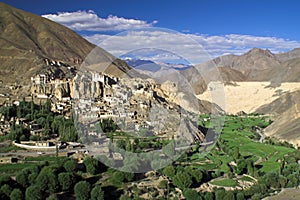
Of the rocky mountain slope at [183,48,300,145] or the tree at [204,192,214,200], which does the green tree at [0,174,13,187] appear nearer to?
the tree at [204,192,214,200]

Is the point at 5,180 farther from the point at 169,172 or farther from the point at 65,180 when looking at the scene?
the point at 169,172

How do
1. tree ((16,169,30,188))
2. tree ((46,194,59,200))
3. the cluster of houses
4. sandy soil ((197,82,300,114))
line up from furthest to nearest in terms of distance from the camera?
sandy soil ((197,82,300,114)) → the cluster of houses → tree ((16,169,30,188)) → tree ((46,194,59,200))

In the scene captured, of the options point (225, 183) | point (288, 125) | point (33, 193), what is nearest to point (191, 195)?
point (225, 183)

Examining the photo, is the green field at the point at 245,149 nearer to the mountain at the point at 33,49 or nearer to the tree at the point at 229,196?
the tree at the point at 229,196

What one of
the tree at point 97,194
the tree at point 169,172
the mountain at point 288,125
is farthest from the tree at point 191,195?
the mountain at point 288,125

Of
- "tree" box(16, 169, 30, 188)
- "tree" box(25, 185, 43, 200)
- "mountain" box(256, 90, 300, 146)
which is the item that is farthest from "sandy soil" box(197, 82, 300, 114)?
"tree" box(25, 185, 43, 200)

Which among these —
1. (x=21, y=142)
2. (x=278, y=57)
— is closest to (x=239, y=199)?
(x=21, y=142)
